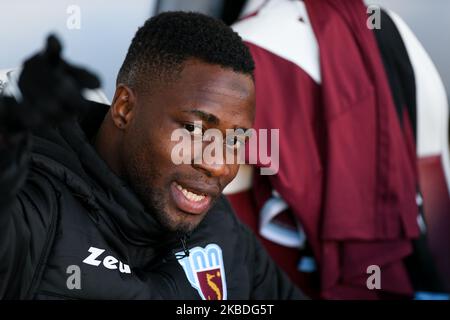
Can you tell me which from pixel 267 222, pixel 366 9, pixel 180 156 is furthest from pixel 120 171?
pixel 366 9

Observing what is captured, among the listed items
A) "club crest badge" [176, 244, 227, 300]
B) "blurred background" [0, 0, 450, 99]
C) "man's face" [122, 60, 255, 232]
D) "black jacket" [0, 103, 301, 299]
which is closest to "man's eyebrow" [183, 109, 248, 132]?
"man's face" [122, 60, 255, 232]

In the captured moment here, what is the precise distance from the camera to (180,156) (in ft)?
3.12

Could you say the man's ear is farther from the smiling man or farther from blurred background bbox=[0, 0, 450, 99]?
blurred background bbox=[0, 0, 450, 99]

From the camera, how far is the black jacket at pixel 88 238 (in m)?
0.75

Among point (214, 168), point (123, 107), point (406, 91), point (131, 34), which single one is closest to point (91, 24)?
point (131, 34)

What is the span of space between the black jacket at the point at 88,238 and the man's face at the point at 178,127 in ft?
0.11

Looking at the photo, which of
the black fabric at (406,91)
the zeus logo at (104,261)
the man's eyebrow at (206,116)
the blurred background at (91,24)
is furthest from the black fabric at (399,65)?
the zeus logo at (104,261)

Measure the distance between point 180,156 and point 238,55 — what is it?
6.6 inches

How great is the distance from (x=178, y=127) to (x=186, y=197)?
3.9 inches

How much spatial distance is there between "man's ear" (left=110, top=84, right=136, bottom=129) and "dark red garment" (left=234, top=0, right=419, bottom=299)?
41cm

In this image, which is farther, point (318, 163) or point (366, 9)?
point (366, 9)

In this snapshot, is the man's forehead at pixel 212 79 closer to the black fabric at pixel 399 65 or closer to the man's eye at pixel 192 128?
the man's eye at pixel 192 128

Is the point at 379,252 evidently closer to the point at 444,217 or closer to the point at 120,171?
the point at 444,217

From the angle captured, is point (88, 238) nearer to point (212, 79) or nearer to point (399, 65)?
point (212, 79)
